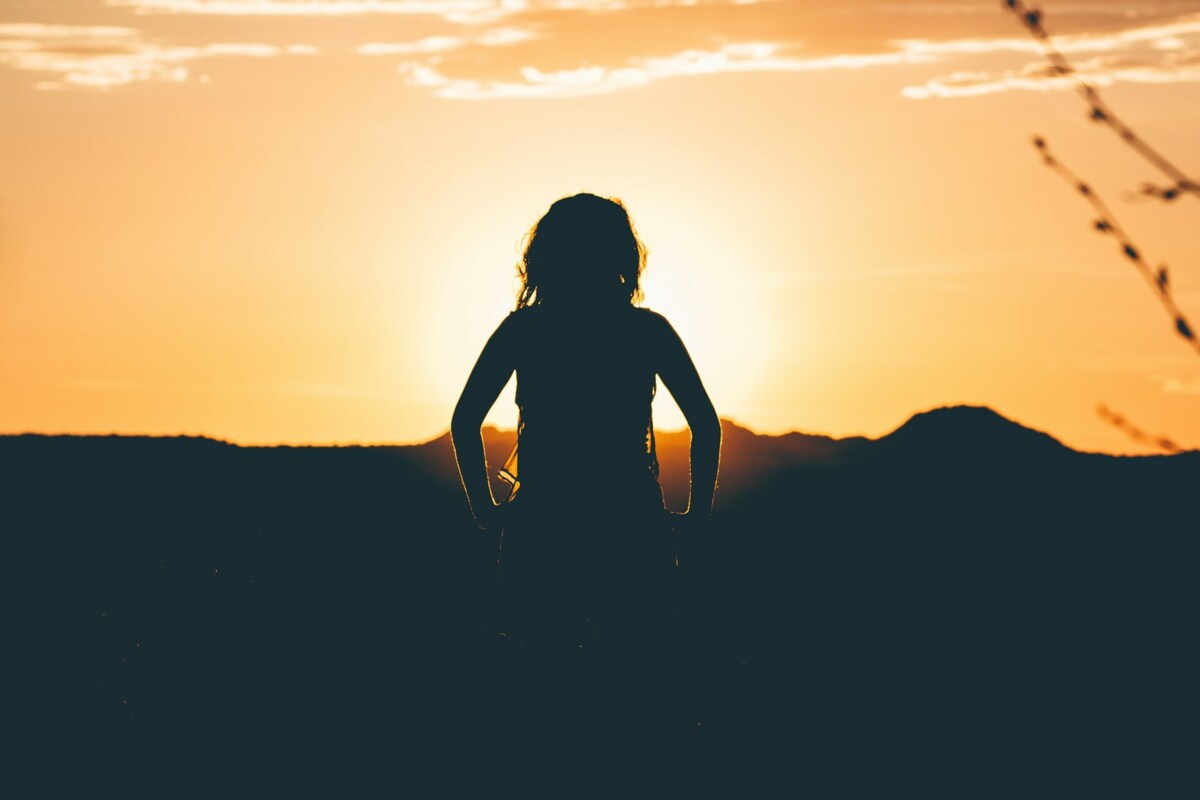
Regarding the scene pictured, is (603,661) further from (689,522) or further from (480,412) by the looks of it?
(480,412)

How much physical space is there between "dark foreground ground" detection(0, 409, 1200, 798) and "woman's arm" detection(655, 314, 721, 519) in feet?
0.72

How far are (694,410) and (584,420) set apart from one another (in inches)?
17.0

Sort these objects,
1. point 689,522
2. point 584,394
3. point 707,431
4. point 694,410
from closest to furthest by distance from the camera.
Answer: point 584,394 < point 694,410 < point 707,431 < point 689,522

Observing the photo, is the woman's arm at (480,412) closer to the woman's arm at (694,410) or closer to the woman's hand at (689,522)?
the woman's arm at (694,410)

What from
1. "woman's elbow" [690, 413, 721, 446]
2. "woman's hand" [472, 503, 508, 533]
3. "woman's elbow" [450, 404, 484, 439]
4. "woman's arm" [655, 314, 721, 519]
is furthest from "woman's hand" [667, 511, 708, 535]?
"woman's elbow" [450, 404, 484, 439]

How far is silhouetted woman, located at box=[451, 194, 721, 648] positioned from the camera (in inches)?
207

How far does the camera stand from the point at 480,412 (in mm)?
5480

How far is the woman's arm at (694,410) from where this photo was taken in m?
5.29

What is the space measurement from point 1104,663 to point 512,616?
547 centimetres

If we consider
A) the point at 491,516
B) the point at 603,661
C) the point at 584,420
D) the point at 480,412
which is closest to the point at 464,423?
the point at 480,412

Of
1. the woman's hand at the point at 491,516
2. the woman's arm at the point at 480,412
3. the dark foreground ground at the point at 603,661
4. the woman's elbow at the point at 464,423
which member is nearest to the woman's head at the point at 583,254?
the woman's arm at the point at 480,412

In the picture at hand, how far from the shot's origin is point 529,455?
5.33 metres

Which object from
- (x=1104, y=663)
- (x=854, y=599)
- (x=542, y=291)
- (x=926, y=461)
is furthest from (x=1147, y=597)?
(x=926, y=461)

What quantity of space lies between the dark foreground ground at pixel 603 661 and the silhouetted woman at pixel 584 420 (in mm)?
155
